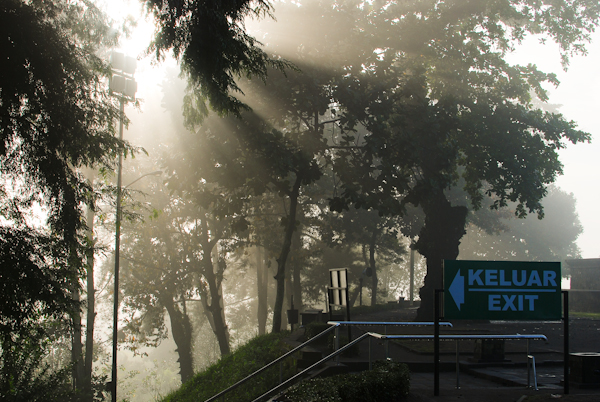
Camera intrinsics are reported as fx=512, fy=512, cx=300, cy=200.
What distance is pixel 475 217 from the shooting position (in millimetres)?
44062

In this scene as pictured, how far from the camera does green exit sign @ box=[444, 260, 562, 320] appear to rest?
7887 millimetres

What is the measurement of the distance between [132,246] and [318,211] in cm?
1354

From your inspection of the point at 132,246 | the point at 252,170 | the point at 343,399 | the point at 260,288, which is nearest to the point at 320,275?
the point at 260,288

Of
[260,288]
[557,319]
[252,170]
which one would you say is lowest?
[260,288]

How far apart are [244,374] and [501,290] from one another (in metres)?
8.52

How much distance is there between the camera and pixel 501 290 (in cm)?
809

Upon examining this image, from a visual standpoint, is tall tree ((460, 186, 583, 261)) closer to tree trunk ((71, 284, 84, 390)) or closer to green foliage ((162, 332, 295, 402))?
tree trunk ((71, 284, 84, 390))

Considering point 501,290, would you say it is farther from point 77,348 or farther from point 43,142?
point 77,348

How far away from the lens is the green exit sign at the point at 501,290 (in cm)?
789

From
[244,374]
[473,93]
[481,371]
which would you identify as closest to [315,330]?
[244,374]

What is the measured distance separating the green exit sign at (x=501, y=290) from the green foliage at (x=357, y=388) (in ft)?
4.09

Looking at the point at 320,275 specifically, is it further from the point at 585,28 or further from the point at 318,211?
the point at 585,28

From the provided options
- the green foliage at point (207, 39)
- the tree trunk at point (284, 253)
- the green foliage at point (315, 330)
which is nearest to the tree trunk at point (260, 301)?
the tree trunk at point (284, 253)

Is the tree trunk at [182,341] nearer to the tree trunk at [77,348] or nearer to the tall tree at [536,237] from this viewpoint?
the tree trunk at [77,348]
